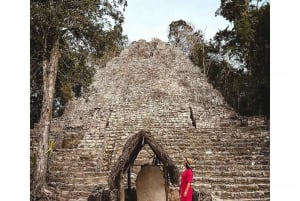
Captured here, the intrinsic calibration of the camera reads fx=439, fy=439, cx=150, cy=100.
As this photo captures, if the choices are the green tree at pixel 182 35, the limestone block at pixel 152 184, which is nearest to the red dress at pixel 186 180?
the limestone block at pixel 152 184

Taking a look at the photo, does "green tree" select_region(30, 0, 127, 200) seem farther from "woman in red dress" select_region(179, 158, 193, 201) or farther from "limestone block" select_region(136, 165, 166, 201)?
"woman in red dress" select_region(179, 158, 193, 201)

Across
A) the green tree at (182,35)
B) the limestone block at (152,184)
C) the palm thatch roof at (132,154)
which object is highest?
the green tree at (182,35)

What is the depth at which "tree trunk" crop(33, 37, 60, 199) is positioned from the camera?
8969mm

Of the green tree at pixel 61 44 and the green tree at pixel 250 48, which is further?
the green tree at pixel 250 48

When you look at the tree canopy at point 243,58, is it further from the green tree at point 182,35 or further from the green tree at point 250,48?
the green tree at point 182,35

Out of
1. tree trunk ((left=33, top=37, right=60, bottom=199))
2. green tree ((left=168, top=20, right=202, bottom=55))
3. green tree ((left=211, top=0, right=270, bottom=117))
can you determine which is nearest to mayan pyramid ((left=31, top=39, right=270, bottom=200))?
tree trunk ((left=33, top=37, right=60, bottom=199))

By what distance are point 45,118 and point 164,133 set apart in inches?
159

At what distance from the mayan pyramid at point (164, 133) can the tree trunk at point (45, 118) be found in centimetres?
42

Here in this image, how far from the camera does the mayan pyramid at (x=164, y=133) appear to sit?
9.30 meters

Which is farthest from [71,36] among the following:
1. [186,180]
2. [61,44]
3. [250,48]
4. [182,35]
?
[182,35]

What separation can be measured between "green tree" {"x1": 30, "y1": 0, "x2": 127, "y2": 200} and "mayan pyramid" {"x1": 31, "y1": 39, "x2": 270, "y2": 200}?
0.70m

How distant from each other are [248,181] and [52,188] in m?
4.06
